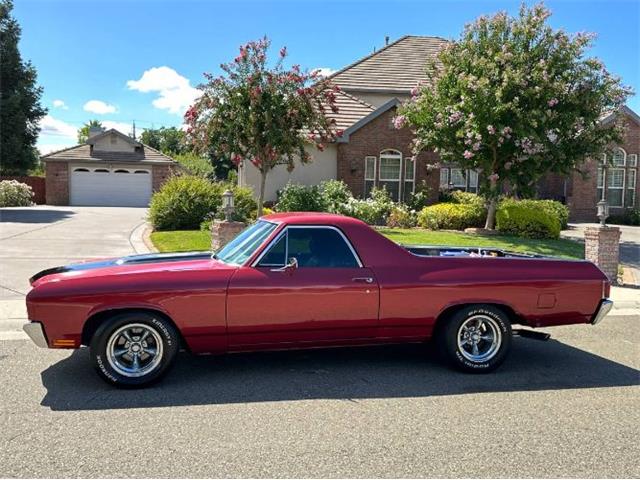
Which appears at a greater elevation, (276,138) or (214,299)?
(276,138)

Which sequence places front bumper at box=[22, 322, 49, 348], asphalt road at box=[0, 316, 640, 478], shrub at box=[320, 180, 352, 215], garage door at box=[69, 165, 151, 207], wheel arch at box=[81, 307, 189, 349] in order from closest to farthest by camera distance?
1. asphalt road at box=[0, 316, 640, 478]
2. front bumper at box=[22, 322, 49, 348]
3. wheel arch at box=[81, 307, 189, 349]
4. shrub at box=[320, 180, 352, 215]
5. garage door at box=[69, 165, 151, 207]

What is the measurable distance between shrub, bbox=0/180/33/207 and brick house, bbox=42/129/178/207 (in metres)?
2.11

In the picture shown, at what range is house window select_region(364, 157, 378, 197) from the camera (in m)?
22.2

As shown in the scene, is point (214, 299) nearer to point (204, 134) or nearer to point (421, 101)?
point (204, 134)

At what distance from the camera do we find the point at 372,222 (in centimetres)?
1858

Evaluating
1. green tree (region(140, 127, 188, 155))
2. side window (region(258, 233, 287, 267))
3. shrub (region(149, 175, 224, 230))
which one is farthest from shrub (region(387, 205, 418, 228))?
green tree (region(140, 127, 188, 155))

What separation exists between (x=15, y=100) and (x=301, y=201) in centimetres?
1993

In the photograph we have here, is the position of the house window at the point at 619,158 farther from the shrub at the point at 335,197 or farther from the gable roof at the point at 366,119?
the shrub at the point at 335,197

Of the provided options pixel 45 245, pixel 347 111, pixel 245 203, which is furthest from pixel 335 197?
pixel 45 245

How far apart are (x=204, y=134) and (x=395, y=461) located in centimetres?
1287

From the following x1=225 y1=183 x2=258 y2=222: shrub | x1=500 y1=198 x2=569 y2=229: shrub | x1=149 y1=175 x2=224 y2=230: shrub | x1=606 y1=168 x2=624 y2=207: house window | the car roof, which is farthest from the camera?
x1=606 y1=168 x2=624 y2=207: house window

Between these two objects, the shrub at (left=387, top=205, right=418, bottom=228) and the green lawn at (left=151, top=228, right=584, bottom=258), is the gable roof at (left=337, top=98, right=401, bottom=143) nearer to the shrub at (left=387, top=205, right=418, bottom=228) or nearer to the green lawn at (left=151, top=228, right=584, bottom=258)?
the shrub at (left=387, top=205, right=418, bottom=228)

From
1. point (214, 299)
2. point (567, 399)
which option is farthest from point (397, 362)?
point (214, 299)

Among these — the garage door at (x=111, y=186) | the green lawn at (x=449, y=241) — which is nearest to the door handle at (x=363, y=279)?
the green lawn at (x=449, y=241)
